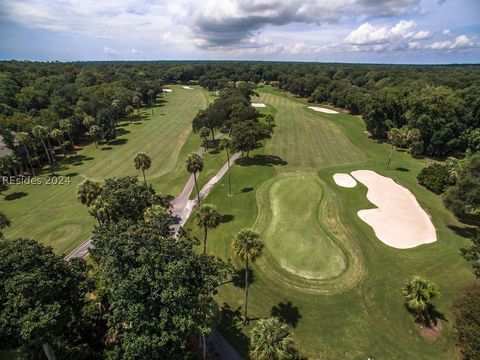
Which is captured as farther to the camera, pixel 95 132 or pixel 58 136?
pixel 95 132

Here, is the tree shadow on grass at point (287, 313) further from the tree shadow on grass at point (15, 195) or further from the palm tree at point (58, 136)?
the palm tree at point (58, 136)

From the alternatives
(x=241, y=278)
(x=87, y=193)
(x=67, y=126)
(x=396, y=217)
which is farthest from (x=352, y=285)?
(x=67, y=126)

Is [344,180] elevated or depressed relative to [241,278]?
elevated

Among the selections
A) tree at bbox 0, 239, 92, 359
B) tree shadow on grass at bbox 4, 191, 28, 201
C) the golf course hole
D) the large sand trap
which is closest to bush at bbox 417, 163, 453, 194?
the large sand trap

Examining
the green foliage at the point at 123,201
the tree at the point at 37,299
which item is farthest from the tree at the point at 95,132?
the tree at the point at 37,299

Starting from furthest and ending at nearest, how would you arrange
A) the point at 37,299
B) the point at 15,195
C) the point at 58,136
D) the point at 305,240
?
the point at 58,136 < the point at 15,195 < the point at 305,240 < the point at 37,299

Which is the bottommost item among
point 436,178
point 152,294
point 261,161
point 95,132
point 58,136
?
point 261,161

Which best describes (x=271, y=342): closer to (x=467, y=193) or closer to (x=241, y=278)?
(x=241, y=278)
